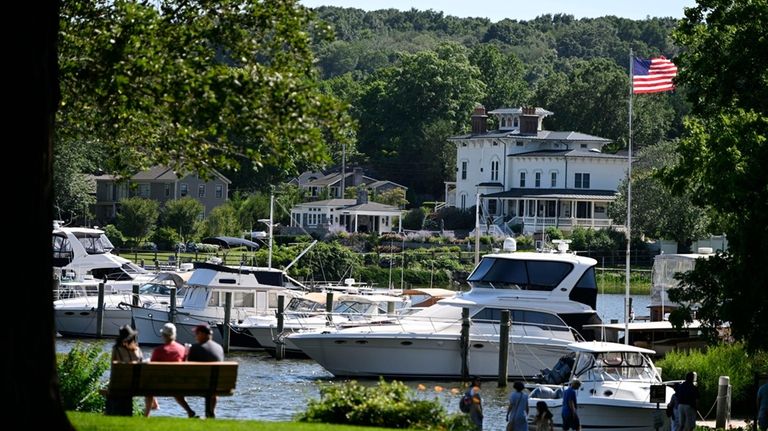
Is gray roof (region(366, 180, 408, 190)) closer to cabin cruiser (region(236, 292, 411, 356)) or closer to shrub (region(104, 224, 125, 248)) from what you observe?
shrub (region(104, 224, 125, 248))

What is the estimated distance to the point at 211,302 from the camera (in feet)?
176

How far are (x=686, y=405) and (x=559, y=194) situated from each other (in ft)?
282

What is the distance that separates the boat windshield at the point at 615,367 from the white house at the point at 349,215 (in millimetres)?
82909

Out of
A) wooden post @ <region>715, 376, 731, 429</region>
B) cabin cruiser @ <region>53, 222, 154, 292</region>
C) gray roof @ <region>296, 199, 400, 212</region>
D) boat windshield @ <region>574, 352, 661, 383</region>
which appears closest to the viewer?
wooden post @ <region>715, 376, 731, 429</region>

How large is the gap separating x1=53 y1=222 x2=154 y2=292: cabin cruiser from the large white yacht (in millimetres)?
24103

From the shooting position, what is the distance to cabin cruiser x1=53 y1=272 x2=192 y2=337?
55.0m

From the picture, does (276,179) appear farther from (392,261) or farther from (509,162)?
(392,261)

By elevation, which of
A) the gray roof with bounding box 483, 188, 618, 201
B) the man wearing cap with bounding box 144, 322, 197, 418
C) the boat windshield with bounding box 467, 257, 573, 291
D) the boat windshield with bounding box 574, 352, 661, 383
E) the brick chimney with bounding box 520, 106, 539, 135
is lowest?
the boat windshield with bounding box 574, 352, 661, 383

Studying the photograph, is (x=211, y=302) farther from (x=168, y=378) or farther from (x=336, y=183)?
(x=336, y=183)

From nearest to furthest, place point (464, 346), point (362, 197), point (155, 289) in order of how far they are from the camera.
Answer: point (464, 346), point (155, 289), point (362, 197)

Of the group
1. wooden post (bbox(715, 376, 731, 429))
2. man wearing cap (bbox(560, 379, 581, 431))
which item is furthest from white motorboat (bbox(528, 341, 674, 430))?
man wearing cap (bbox(560, 379, 581, 431))

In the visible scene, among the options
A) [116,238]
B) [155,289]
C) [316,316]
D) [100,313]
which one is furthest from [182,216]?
[316,316]

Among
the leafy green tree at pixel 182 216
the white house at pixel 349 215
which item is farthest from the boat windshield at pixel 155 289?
the white house at pixel 349 215

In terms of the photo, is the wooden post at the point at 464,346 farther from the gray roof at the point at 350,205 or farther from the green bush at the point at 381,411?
the gray roof at the point at 350,205
